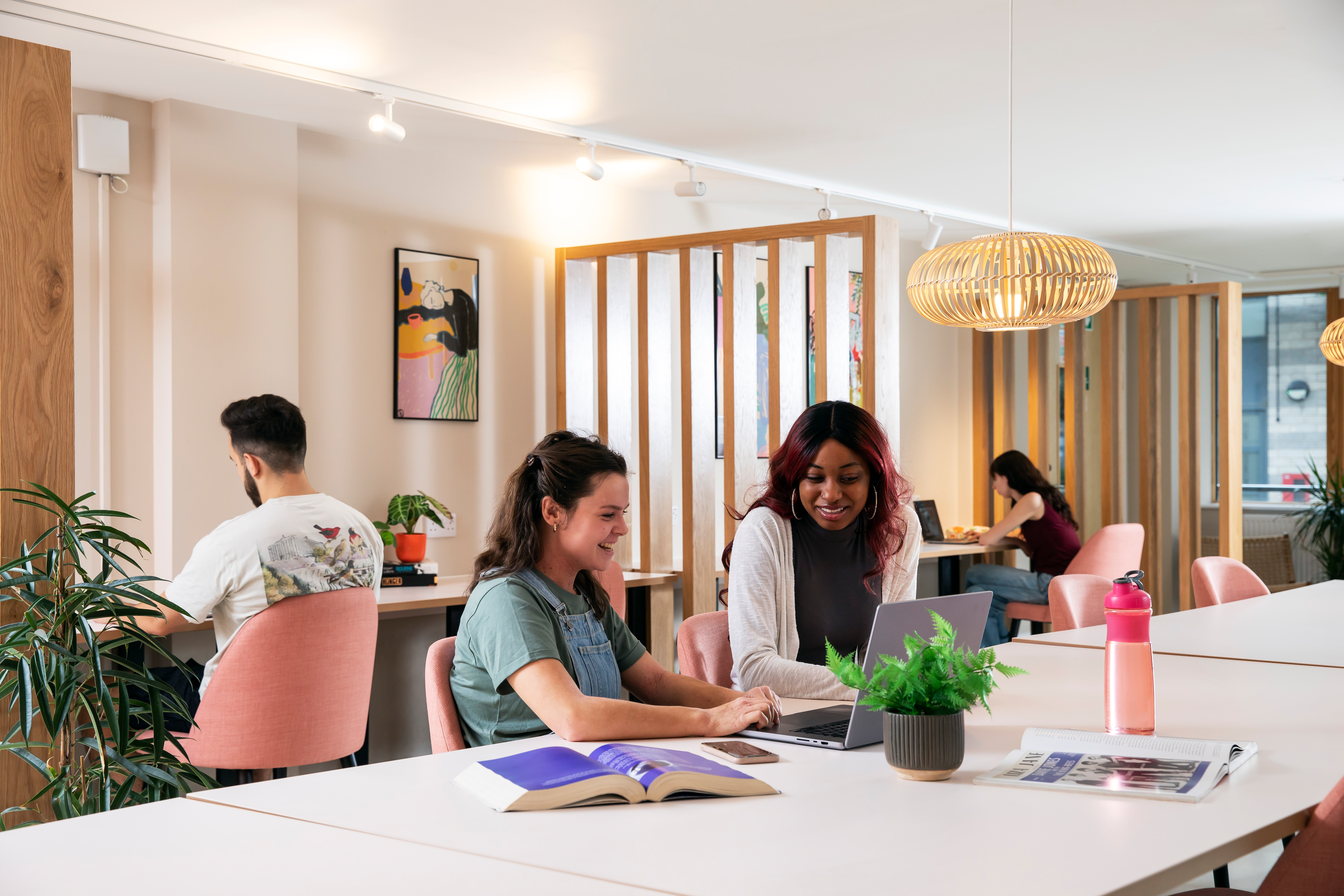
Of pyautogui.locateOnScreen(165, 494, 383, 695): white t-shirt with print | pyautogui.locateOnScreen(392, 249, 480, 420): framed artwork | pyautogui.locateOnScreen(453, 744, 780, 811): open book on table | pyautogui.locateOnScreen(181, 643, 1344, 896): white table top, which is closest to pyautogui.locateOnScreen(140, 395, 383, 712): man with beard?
pyautogui.locateOnScreen(165, 494, 383, 695): white t-shirt with print

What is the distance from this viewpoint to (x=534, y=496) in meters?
2.13

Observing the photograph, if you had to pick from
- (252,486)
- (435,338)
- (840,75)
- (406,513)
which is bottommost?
(406,513)

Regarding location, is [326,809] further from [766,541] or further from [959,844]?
[766,541]

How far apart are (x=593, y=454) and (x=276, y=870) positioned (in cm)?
105

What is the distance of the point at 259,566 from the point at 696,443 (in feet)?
7.45

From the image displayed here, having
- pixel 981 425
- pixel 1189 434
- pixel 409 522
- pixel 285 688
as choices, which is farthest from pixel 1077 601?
pixel 981 425

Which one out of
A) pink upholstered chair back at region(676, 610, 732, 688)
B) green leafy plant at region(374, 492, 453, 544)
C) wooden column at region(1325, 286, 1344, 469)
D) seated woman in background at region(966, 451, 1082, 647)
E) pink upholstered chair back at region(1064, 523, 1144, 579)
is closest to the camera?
pink upholstered chair back at region(676, 610, 732, 688)

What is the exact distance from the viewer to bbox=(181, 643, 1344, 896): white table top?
1.21 metres

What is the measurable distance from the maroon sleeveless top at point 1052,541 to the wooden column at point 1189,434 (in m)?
1.08

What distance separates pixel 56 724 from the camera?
7.66 ft

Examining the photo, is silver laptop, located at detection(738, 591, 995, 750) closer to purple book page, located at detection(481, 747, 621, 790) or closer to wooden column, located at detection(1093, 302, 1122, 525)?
purple book page, located at detection(481, 747, 621, 790)

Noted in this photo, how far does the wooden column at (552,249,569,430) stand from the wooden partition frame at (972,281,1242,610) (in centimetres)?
319

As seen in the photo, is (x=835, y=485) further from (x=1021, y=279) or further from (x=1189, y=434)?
(x=1189, y=434)

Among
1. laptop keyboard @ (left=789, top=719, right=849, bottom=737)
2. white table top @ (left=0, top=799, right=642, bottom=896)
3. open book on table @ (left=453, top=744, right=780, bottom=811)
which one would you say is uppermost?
open book on table @ (left=453, top=744, right=780, bottom=811)
